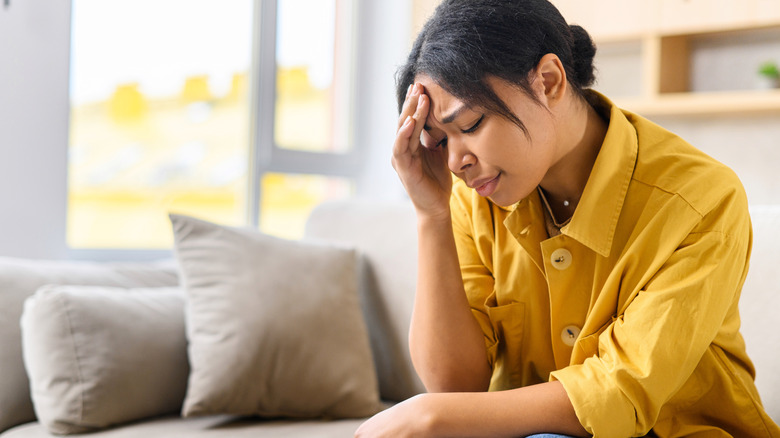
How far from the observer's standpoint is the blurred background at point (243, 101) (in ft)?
7.02

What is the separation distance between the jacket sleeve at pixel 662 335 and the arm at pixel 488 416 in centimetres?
3

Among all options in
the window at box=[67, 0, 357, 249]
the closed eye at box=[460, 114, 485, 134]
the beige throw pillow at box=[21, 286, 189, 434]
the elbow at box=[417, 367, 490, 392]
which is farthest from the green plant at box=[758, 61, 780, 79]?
the beige throw pillow at box=[21, 286, 189, 434]

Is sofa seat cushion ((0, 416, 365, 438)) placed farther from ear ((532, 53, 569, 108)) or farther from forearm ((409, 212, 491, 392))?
ear ((532, 53, 569, 108))

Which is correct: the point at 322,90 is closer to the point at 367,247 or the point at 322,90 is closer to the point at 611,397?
the point at 367,247

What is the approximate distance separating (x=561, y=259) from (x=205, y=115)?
6.17 feet

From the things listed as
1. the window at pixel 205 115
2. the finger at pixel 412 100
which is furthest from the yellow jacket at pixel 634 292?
the window at pixel 205 115

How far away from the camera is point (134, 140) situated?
260cm

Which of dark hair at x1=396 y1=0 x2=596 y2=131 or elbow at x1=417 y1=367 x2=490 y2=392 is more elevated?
dark hair at x1=396 y1=0 x2=596 y2=131

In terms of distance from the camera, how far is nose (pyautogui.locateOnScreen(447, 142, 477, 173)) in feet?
3.64

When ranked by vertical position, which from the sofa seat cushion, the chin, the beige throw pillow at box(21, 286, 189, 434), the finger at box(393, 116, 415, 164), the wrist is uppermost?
the finger at box(393, 116, 415, 164)

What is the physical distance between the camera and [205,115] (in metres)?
2.78

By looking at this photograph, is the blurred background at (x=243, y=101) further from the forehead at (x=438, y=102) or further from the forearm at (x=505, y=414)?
the forearm at (x=505, y=414)

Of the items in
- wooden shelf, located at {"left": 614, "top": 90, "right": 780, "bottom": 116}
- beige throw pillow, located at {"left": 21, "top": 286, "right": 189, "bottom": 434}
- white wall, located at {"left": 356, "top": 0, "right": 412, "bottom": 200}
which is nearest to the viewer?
beige throw pillow, located at {"left": 21, "top": 286, "right": 189, "bottom": 434}

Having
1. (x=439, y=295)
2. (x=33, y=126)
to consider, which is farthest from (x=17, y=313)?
(x=439, y=295)
